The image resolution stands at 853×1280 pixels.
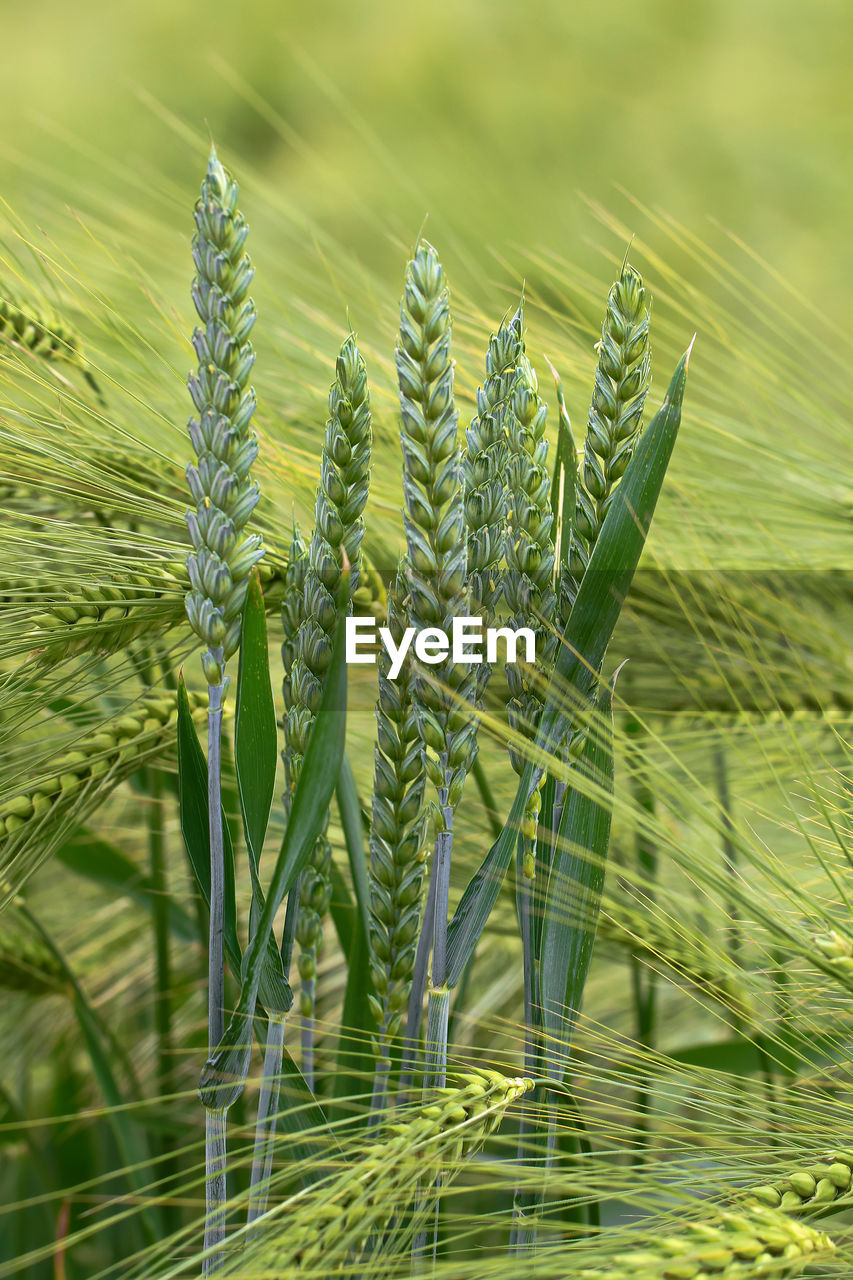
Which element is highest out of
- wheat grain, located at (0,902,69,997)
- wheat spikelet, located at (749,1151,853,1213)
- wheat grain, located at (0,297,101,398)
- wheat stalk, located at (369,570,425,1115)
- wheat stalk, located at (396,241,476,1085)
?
wheat grain, located at (0,297,101,398)

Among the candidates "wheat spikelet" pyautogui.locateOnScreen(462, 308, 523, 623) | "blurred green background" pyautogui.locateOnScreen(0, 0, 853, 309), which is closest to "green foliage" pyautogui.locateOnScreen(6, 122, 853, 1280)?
"wheat spikelet" pyautogui.locateOnScreen(462, 308, 523, 623)

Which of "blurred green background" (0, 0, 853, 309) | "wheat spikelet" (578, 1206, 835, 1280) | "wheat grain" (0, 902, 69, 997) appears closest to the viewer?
"wheat spikelet" (578, 1206, 835, 1280)

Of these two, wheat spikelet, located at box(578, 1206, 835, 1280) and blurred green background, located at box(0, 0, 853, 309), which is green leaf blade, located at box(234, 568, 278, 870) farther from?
blurred green background, located at box(0, 0, 853, 309)

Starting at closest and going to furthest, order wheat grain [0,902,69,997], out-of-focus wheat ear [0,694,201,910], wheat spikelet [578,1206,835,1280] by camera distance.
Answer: wheat spikelet [578,1206,835,1280]
out-of-focus wheat ear [0,694,201,910]
wheat grain [0,902,69,997]

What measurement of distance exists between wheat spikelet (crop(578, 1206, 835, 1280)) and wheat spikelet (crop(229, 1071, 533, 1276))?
0.10 ft

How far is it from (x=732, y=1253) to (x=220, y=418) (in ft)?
0.59

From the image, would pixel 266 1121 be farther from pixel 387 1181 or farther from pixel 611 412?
pixel 611 412

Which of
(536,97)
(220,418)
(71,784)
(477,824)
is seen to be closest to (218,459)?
(220,418)

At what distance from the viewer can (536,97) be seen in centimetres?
257

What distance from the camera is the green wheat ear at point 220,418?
19 centimetres

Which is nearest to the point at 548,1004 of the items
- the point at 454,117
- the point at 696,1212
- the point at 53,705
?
the point at 696,1212

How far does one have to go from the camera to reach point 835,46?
267 cm

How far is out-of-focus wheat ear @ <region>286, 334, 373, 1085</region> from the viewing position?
8.0 inches

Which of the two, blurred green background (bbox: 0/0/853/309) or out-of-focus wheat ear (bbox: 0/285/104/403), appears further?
blurred green background (bbox: 0/0/853/309)
